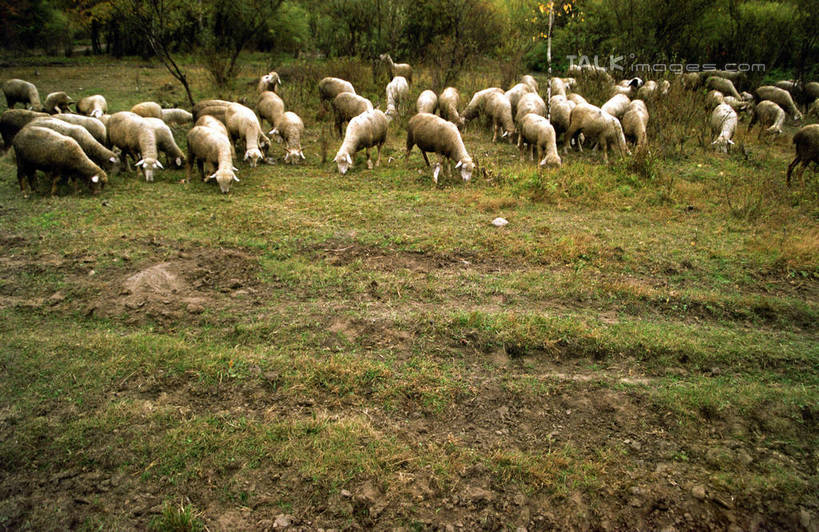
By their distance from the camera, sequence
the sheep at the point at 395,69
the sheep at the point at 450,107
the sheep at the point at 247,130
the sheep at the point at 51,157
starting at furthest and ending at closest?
the sheep at the point at 395,69
the sheep at the point at 450,107
the sheep at the point at 247,130
the sheep at the point at 51,157

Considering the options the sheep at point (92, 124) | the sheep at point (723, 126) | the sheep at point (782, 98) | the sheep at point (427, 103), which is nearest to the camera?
the sheep at point (92, 124)

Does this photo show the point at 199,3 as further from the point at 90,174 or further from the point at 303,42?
the point at 90,174

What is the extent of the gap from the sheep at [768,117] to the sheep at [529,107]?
652cm

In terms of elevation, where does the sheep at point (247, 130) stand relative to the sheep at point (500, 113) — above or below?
below

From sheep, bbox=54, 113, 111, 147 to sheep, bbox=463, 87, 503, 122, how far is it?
30.7 feet

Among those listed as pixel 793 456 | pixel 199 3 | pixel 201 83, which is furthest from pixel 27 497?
pixel 199 3

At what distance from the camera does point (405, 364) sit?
4.62 m

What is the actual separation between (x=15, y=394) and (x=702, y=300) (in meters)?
7.06

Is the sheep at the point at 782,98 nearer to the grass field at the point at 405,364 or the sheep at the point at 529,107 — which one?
the sheep at the point at 529,107

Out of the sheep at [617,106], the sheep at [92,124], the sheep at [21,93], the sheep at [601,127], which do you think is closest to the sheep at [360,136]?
the sheep at [601,127]

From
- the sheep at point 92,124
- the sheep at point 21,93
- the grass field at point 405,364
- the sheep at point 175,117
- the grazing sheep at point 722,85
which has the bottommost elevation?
the grass field at point 405,364

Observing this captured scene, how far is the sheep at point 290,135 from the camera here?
36.9 feet

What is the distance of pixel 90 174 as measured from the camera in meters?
8.67

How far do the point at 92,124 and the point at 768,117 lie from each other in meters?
18.1
